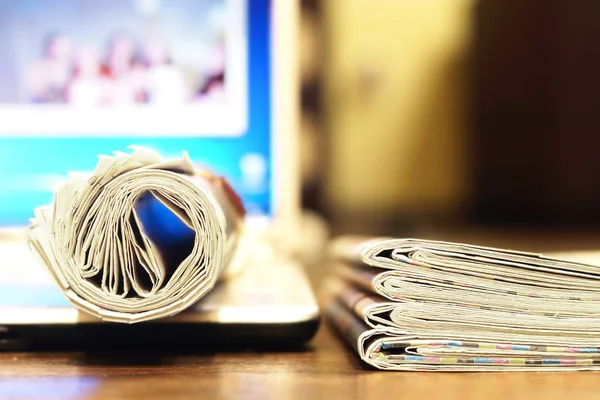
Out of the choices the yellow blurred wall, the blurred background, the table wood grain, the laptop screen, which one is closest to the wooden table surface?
the table wood grain

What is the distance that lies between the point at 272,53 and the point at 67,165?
0.26 metres

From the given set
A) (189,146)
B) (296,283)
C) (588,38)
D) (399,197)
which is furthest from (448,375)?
(399,197)

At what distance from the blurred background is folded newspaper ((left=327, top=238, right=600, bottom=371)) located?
47.6 inches

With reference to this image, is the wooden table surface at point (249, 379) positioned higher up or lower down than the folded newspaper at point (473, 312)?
lower down

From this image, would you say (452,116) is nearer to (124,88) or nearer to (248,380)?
(124,88)

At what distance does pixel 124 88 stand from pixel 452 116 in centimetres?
163

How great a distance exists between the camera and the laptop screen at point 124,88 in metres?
0.64

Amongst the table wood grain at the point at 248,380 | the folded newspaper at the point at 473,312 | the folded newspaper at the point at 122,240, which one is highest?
the folded newspaper at the point at 122,240

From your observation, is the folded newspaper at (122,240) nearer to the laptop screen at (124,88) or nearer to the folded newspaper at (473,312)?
the folded newspaper at (473,312)

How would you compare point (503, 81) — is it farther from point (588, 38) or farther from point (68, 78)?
point (68, 78)

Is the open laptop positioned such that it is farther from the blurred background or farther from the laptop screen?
the blurred background

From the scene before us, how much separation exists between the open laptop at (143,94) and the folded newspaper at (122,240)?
22 cm

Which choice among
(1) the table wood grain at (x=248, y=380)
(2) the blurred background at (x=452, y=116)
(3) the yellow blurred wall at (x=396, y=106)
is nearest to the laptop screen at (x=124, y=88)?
(1) the table wood grain at (x=248, y=380)

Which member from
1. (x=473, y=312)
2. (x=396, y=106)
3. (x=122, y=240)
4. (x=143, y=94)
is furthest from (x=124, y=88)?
(x=396, y=106)
